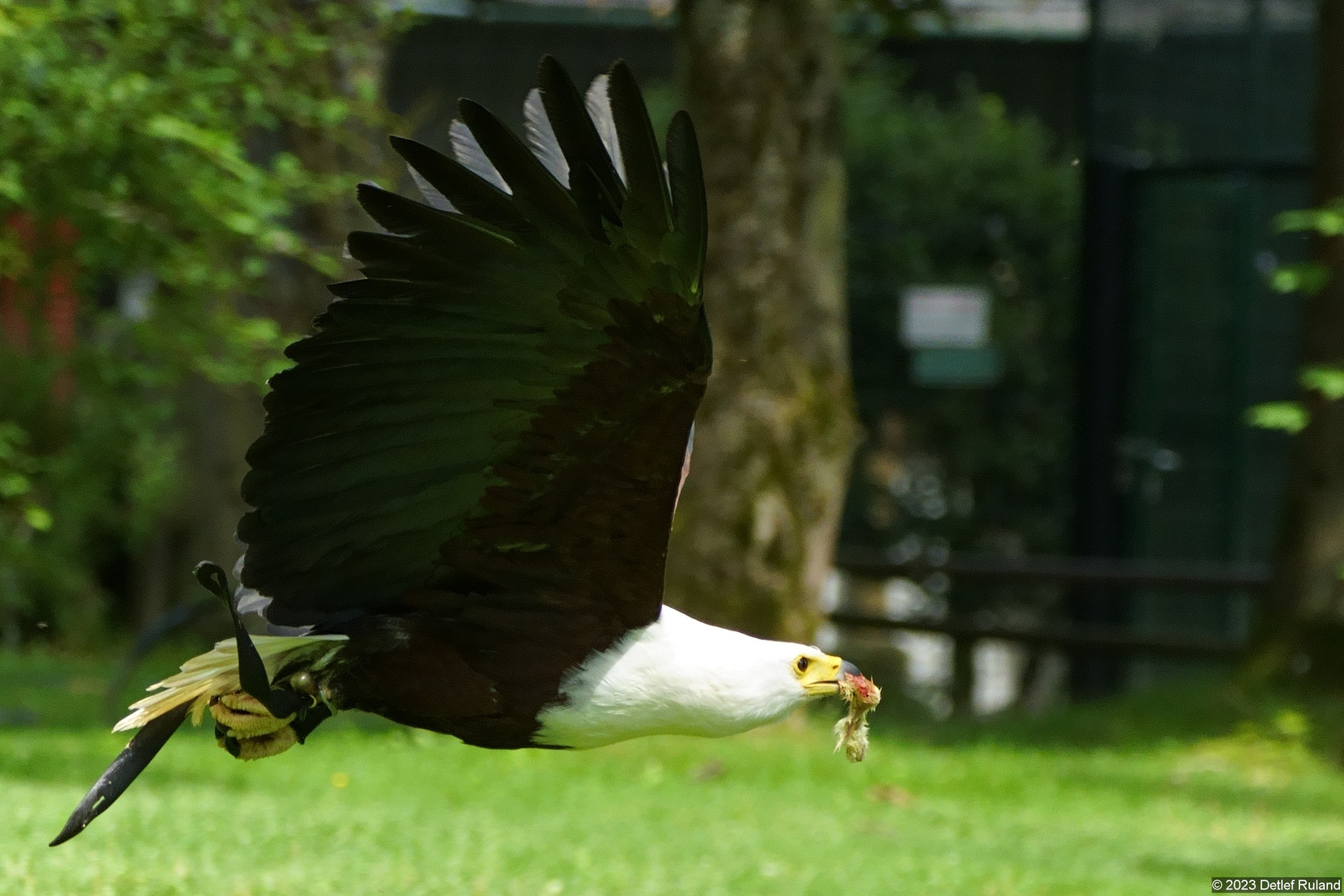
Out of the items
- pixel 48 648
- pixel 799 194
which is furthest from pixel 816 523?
pixel 48 648

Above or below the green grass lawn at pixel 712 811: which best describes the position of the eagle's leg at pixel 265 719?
above

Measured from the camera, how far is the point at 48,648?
11367mm

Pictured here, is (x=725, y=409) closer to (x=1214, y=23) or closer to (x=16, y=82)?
(x=16, y=82)

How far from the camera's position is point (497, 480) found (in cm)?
330

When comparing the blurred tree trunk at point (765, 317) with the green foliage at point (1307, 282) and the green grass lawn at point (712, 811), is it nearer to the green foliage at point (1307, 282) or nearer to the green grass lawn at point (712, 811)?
the green grass lawn at point (712, 811)

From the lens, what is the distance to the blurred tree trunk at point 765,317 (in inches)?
310

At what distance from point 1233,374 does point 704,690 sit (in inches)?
291

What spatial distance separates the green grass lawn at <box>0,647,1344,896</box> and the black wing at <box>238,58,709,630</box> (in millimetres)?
1444

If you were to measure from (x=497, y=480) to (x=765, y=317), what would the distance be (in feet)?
15.3

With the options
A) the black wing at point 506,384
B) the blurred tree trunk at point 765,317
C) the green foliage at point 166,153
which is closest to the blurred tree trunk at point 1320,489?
the blurred tree trunk at point 765,317

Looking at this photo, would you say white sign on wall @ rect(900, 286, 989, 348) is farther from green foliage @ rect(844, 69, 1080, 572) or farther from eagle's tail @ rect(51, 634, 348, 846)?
eagle's tail @ rect(51, 634, 348, 846)

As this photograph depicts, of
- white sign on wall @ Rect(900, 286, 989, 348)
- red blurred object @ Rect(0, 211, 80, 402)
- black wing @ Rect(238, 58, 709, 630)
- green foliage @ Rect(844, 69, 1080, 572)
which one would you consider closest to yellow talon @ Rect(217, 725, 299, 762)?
black wing @ Rect(238, 58, 709, 630)

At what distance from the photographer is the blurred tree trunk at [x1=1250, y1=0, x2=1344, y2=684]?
8109mm

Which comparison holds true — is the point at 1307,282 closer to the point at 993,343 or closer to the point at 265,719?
the point at 265,719
